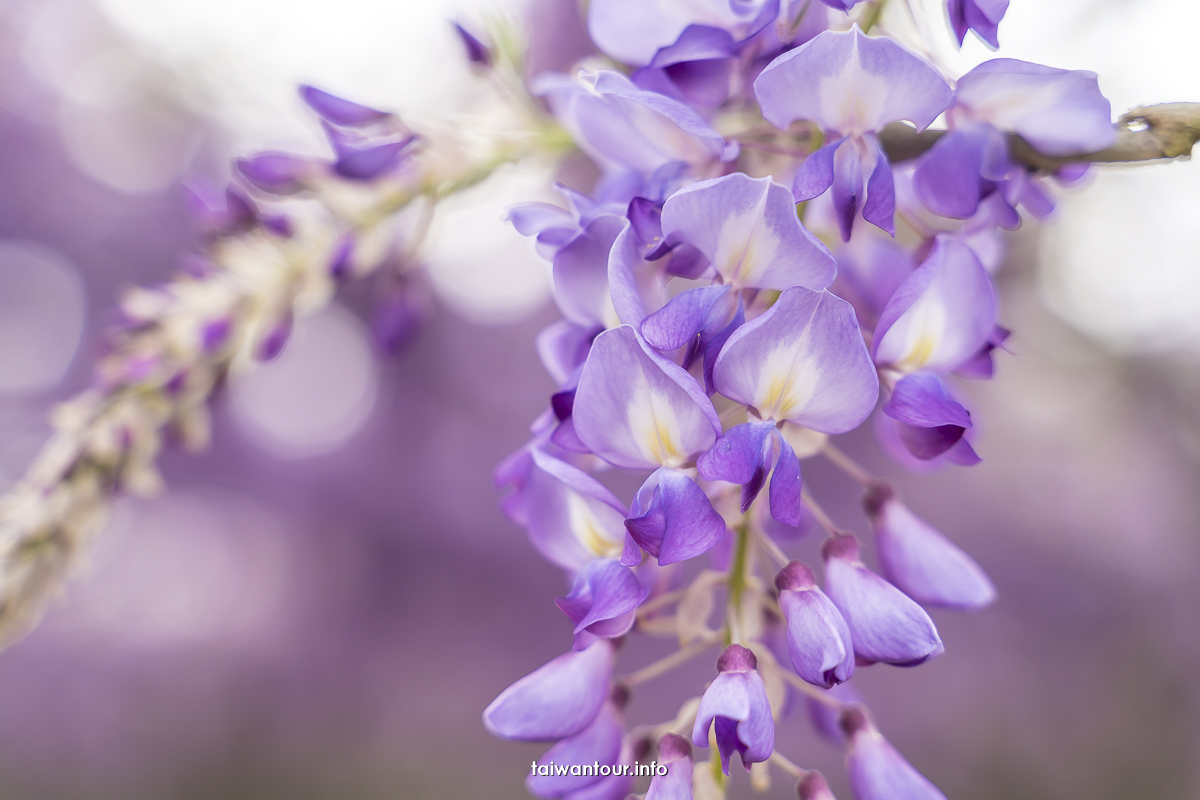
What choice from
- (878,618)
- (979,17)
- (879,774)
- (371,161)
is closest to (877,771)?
(879,774)

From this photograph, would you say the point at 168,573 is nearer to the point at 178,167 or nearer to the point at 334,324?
the point at 334,324

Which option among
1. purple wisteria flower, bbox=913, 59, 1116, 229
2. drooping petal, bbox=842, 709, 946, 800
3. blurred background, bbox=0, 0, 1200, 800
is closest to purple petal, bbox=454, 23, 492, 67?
purple wisteria flower, bbox=913, 59, 1116, 229

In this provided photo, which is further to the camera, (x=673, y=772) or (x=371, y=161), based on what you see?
(x=371, y=161)

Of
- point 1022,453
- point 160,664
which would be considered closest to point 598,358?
point 1022,453

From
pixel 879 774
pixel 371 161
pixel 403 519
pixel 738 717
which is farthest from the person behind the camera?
pixel 403 519

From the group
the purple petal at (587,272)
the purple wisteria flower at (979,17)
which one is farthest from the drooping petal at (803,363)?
the purple wisteria flower at (979,17)

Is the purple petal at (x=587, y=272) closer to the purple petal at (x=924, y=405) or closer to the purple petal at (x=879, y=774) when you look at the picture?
the purple petal at (x=924, y=405)

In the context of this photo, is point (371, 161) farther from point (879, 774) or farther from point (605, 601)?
point (879, 774)
